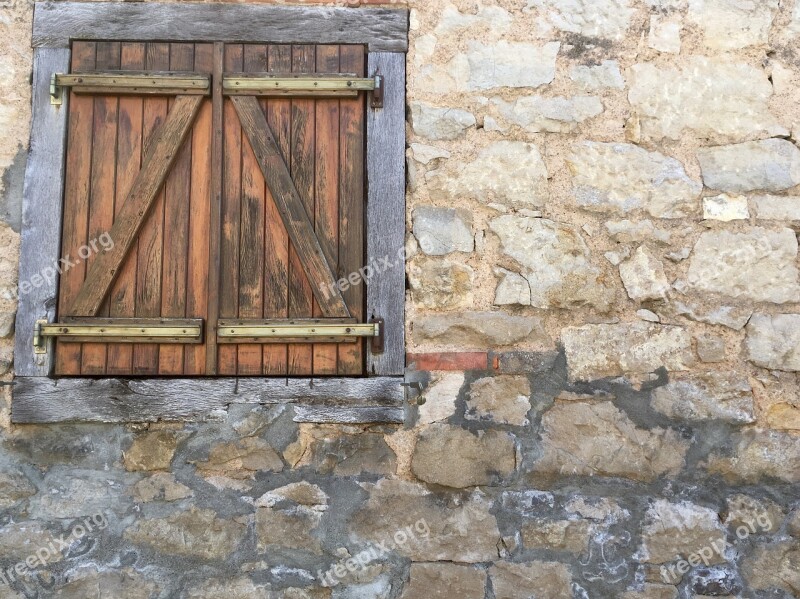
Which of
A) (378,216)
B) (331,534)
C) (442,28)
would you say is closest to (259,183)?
(378,216)

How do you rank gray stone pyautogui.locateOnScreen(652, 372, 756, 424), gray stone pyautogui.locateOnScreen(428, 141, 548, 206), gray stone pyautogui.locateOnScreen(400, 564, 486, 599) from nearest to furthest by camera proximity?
gray stone pyautogui.locateOnScreen(400, 564, 486, 599), gray stone pyautogui.locateOnScreen(652, 372, 756, 424), gray stone pyautogui.locateOnScreen(428, 141, 548, 206)

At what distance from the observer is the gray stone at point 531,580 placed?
283 cm

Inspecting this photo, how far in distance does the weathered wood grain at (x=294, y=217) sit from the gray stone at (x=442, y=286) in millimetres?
305

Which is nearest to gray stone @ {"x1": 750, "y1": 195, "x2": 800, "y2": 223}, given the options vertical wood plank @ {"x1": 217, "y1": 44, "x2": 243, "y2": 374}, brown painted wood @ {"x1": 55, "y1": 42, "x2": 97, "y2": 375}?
vertical wood plank @ {"x1": 217, "y1": 44, "x2": 243, "y2": 374}

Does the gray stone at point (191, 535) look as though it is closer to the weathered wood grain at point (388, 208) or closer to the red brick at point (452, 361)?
the weathered wood grain at point (388, 208)

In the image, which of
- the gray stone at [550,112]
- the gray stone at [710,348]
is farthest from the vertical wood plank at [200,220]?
the gray stone at [710,348]

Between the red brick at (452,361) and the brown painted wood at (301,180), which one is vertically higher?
the brown painted wood at (301,180)

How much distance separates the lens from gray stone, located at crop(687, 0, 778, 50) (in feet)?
10.2

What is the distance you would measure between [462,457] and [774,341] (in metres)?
1.31

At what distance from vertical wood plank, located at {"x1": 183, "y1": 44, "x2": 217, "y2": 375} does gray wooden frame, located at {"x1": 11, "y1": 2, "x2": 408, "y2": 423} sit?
0.08 metres

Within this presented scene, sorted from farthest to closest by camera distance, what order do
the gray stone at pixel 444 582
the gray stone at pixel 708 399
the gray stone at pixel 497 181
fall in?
the gray stone at pixel 497 181, the gray stone at pixel 708 399, the gray stone at pixel 444 582

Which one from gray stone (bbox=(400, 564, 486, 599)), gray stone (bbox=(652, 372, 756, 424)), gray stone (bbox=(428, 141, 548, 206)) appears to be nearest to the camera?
gray stone (bbox=(400, 564, 486, 599))

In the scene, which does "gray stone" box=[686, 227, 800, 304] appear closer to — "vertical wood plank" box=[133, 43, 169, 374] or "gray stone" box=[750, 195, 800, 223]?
"gray stone" box=[750, 195, 800, 223]

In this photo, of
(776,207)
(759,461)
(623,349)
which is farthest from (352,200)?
(759,461)
